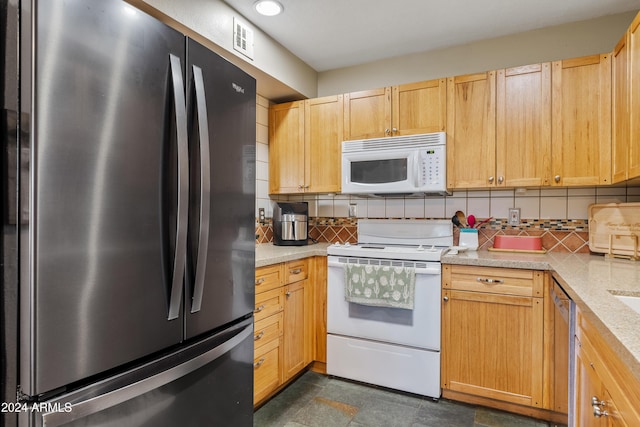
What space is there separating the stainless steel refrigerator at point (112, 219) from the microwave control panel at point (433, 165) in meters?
1.51

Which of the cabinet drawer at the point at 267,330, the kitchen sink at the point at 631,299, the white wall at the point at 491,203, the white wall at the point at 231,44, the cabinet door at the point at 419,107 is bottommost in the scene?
the cabinet drawer at the point at 267,330

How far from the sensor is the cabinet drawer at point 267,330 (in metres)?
1.97

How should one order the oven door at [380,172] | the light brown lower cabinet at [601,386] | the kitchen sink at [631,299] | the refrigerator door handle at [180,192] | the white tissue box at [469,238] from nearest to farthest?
the light brown lower cabinet at [601,386]
the refrigerator door handle at [180,192]
the kitchen sink at [631,299]
the oven door at [380,172]
the white tissue box at [469,238]

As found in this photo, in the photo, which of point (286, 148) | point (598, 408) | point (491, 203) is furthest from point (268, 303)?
point (491, 203)

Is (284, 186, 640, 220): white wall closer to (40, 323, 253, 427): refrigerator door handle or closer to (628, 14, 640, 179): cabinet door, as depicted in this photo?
(628, 14, 640, 179): cabinet door

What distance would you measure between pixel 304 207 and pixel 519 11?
76.1 inches

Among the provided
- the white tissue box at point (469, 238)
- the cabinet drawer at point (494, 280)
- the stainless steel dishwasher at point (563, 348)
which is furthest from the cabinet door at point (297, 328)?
the stainless steel dishwasher at point (563, 348)

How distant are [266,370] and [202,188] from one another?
1.32m

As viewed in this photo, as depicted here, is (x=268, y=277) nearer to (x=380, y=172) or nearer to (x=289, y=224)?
(x=289, y=224)

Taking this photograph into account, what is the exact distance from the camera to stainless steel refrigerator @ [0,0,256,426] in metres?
0.81

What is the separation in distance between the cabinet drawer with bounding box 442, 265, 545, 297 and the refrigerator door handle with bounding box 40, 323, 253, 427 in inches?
55.0

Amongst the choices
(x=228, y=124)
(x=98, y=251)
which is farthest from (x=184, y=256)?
(x=228, y=124)

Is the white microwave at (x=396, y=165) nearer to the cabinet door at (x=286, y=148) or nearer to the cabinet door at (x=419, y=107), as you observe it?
the cabinet door at (x=419, y=107)

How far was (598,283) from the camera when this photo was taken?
1368 millimetres
